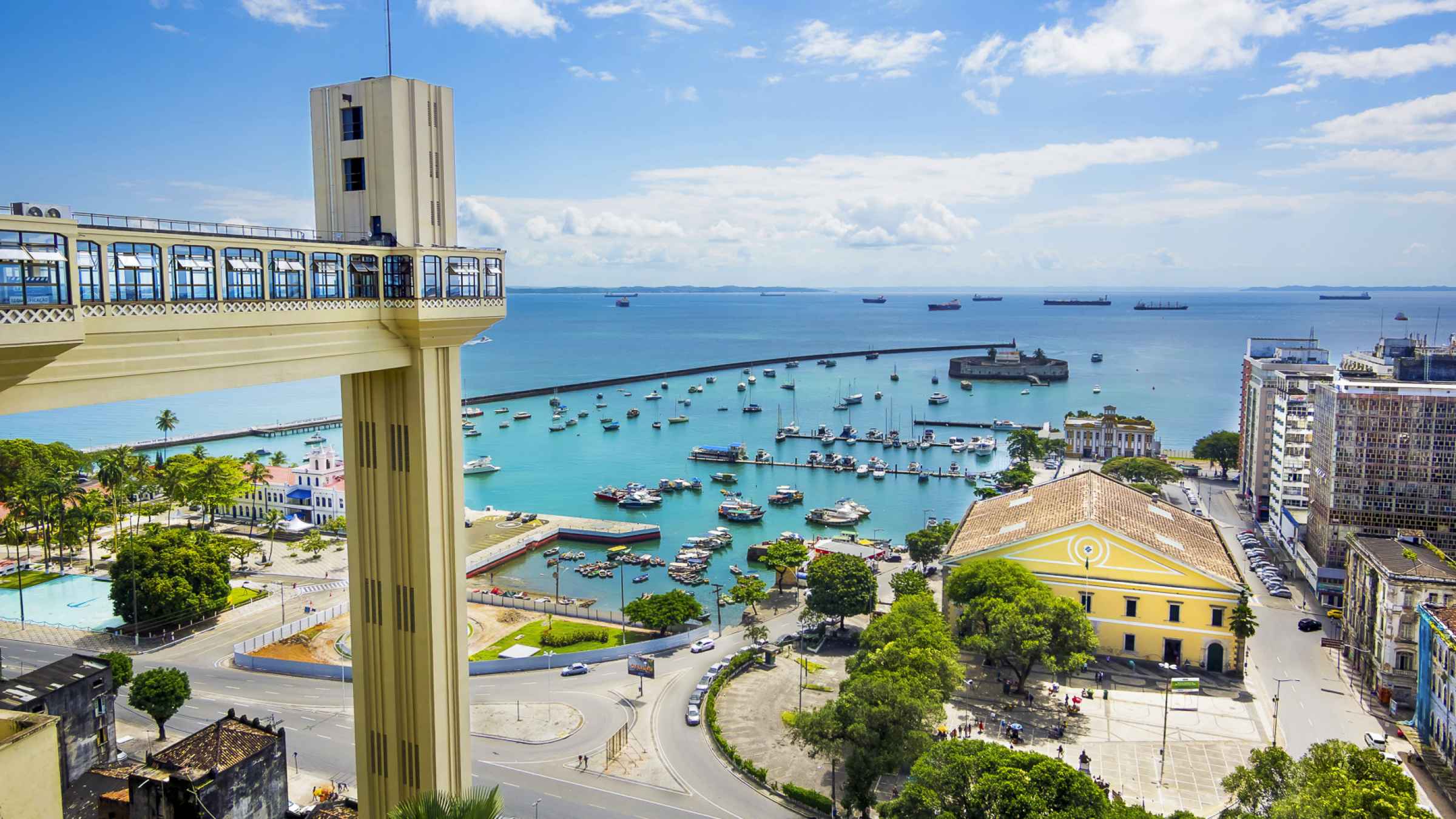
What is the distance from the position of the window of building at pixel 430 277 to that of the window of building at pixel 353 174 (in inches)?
69.9

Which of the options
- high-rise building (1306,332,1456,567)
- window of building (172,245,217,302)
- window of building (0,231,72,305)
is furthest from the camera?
high-rise building (1306,332,1456,567)

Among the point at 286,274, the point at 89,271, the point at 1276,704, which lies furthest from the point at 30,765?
the point at 1276,704

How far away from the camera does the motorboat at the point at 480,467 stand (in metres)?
92.9

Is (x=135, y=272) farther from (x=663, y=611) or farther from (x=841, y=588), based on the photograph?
(x=841, y=588)

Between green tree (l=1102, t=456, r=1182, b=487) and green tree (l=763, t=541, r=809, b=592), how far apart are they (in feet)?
114

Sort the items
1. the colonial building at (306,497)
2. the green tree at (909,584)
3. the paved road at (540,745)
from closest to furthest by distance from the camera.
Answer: the paved road at (540,745) < the green tree at (909,584) < the colonial building at (306,497)

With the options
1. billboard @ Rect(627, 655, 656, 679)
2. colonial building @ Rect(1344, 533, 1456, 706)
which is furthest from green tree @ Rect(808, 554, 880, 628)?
colonial building @ Rect(1344, 533, 1456, 706)

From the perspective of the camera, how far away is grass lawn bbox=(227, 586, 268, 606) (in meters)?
48.8

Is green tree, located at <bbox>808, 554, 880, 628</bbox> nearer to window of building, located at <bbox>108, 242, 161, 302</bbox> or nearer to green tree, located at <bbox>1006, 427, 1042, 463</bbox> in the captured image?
A: window of building, located at <bbox>108, 242, 161, 302</bbox>

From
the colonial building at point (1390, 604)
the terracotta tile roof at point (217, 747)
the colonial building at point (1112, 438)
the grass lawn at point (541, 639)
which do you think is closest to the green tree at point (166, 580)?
the grass lawn at point (541, 639)

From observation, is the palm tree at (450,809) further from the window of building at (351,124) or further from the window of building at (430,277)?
the window of building at (351,124)

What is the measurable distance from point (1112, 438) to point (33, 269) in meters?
95.1

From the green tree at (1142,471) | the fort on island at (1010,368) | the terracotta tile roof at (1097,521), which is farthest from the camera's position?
the fort on island at (1010,368)

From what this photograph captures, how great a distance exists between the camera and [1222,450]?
82.6 m
